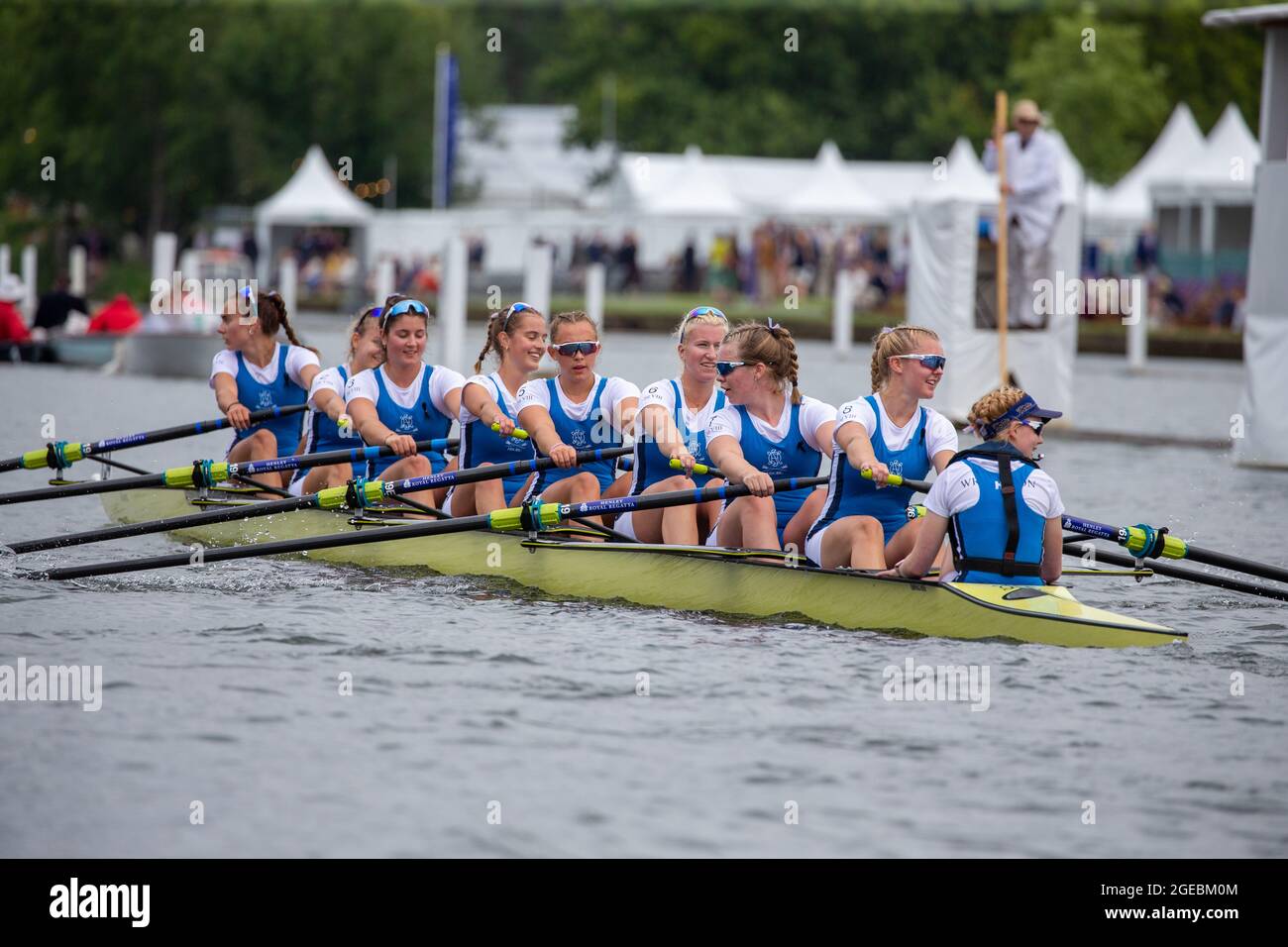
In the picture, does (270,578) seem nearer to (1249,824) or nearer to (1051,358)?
(1249,824)

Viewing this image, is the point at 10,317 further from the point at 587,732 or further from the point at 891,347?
the point at 587,732

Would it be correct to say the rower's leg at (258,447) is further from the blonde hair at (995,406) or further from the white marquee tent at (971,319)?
the white marquee tent at (971,319)

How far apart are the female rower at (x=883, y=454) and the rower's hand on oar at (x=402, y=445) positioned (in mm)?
2592

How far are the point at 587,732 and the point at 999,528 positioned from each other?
85.7 inches

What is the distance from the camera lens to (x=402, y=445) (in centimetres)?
1084

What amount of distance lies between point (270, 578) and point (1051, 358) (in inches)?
439

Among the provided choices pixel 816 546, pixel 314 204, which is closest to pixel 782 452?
pixel 816 546

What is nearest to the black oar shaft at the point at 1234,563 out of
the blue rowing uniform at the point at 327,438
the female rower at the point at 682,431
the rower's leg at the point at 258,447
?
the female rower at the point at 682,431

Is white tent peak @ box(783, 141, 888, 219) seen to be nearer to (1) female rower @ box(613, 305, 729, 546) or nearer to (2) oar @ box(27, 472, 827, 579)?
(1) female rower @ box(613, 305, 729, 546)

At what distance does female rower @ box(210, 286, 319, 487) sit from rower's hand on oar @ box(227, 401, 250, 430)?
34cm

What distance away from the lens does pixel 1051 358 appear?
19828 mm

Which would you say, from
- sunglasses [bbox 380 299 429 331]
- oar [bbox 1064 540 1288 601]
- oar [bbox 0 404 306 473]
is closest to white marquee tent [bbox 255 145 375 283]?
oar [bbox 0 404 306 473]
